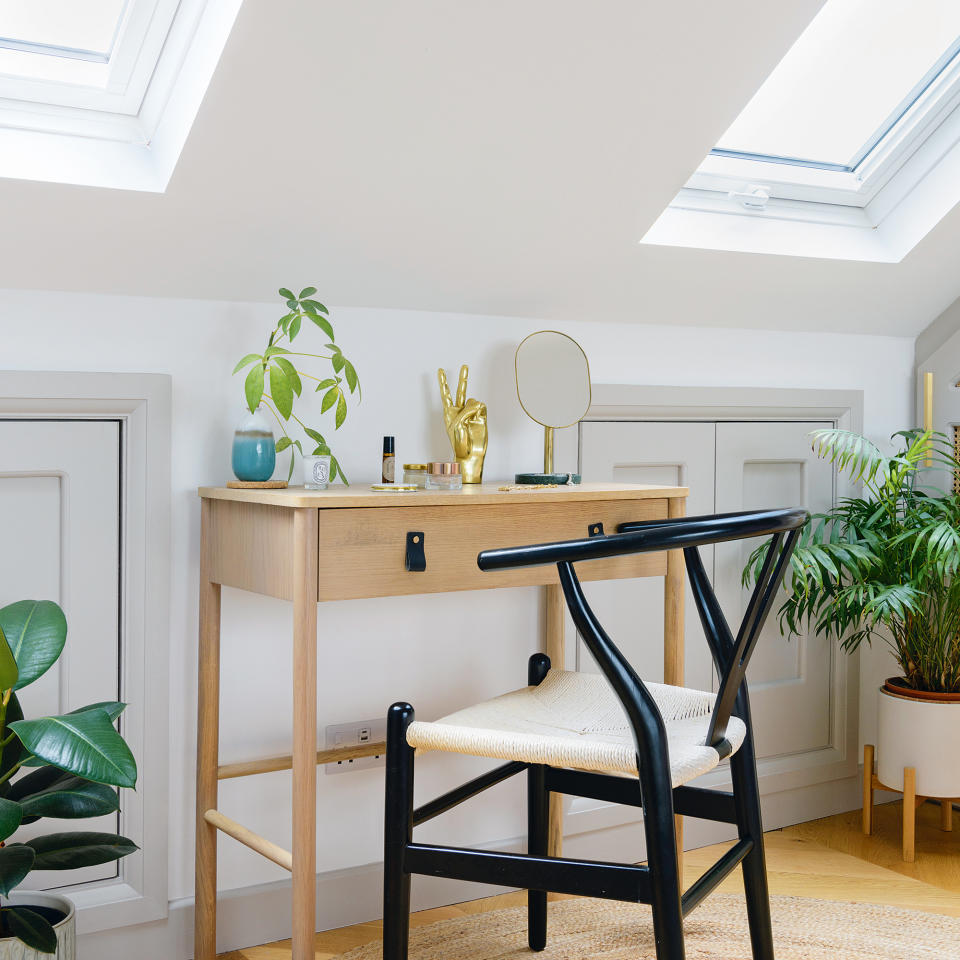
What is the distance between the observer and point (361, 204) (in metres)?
1.85

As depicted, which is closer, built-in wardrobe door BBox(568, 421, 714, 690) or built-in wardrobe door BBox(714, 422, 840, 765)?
built-in wardrobe door BBox(568, 421, 714, 690)

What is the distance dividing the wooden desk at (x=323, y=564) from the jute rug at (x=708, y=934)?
17 cm

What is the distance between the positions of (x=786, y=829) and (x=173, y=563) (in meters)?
1.69

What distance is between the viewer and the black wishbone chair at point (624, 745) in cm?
125

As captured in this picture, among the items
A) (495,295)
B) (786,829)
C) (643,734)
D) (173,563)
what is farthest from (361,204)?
(786,829)

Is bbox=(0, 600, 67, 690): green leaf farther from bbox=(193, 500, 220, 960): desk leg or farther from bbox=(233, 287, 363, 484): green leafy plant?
bbox=(233, 287, 363, 484): green leafy plant

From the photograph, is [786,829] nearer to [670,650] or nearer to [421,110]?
[670,650]

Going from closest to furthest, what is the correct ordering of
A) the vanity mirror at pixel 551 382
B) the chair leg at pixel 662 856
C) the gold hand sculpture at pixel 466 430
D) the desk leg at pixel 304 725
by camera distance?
1. the chair leg at pixel 662 856
2. the desk leg at pixel 304 725
3. the gold hand sculpture at pixel 466 430
4. the vanity mirror at pixel 551 382

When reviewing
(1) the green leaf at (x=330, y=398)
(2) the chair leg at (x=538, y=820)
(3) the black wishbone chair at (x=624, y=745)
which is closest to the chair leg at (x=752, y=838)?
(3) the black wishbone chair at (x=624, y=745)

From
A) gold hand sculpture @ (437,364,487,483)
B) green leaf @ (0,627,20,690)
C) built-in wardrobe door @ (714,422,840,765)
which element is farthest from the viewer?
built-in wardrobe door @ (714,422,840,765)

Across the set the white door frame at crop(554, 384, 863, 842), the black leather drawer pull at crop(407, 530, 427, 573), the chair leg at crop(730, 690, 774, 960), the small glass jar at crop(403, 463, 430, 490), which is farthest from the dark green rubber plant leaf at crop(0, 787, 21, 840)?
the white door frame at crop(554, 384, 863, 842)

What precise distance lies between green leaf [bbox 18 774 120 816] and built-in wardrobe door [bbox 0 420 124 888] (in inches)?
14.3

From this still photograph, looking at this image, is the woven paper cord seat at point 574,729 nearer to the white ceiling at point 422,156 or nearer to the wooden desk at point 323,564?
the wooden desk at point 323,564

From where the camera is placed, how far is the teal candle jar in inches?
69.6
